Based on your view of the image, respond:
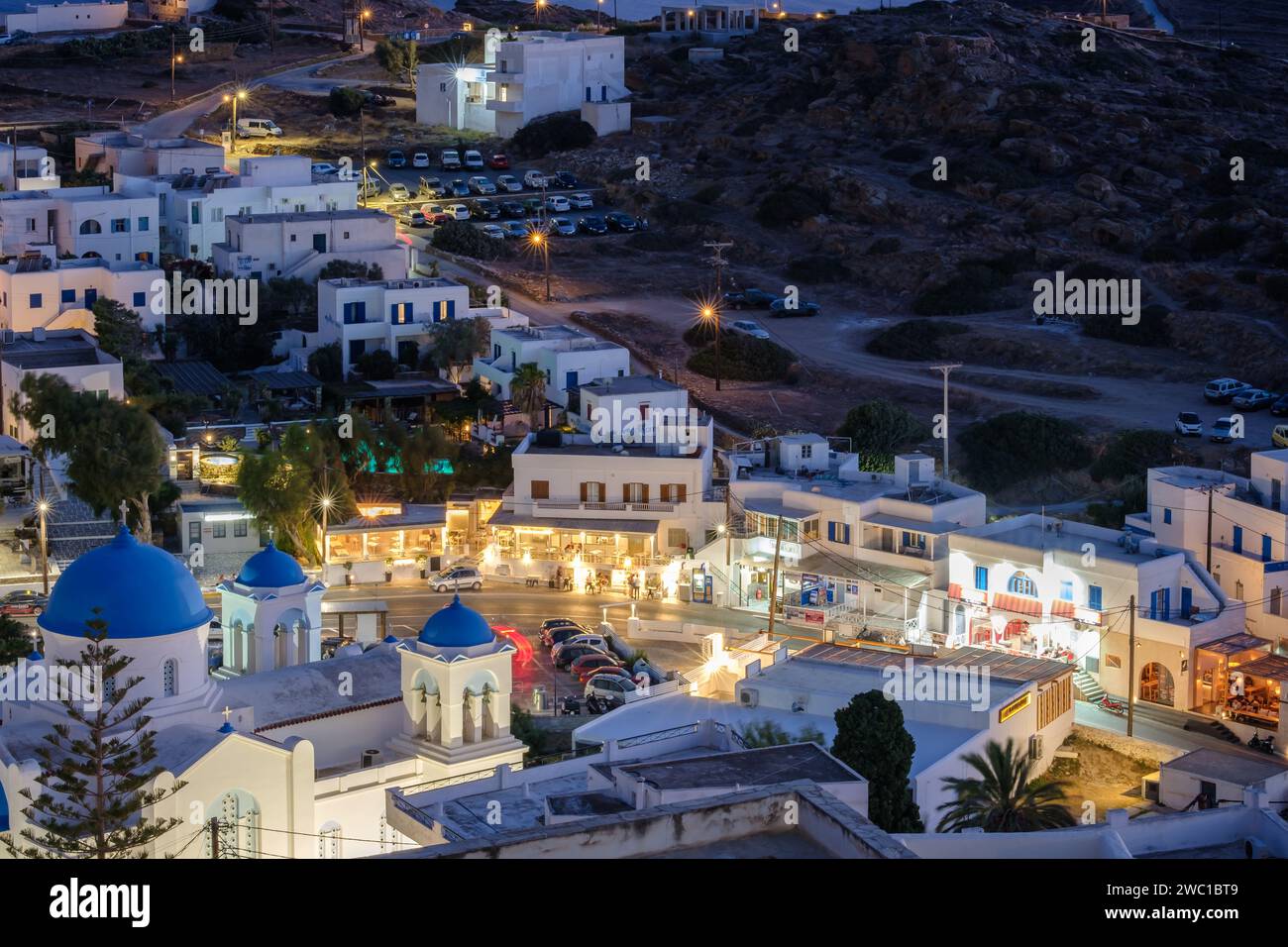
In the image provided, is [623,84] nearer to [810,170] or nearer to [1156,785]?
[810,170]

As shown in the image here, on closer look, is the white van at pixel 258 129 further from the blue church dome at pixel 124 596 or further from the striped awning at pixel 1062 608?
the blue church dome at pixel 124 596

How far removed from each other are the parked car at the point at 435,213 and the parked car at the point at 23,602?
34.7m

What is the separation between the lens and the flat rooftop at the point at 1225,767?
33.7 meters

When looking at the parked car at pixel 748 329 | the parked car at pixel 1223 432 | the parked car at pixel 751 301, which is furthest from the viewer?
the parked car at pixel 751 301

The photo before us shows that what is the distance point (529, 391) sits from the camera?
2144 inches

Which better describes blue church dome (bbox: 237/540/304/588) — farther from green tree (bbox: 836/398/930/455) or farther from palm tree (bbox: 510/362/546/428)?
green tree (bbox: 836/398/930/455)

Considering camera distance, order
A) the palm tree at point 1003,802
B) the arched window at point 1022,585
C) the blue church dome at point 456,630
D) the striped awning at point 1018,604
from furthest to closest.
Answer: the arched window at point 1022,585
the striped awning at point 1018,604
the palm tree at point 1003,802
the blue church dome at point 456,630

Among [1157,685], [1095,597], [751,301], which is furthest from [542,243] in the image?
[1157,685]

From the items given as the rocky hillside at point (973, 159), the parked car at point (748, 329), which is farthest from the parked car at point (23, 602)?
the rocky hillside at point (973, 159)

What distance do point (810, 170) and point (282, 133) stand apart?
20.7 meters

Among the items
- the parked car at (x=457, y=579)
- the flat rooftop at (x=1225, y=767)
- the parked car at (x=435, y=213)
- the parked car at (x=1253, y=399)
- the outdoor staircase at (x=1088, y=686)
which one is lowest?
the outdoor staircase at (x=1088, y=686)

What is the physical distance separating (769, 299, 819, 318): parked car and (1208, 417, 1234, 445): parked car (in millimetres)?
16079
